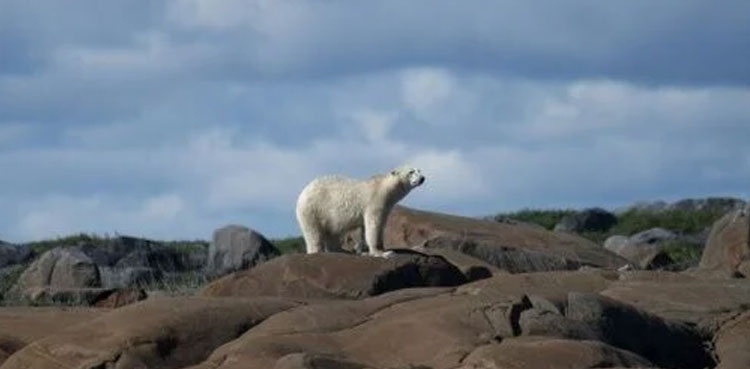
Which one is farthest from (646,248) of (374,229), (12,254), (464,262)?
(374,229)

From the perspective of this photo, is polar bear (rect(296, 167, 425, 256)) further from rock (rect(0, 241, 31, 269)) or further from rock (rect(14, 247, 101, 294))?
rock (rect(0, 241, 31, 269))

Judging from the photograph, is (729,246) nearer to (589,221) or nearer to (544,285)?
(544,285)

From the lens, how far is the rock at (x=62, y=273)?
111 feet

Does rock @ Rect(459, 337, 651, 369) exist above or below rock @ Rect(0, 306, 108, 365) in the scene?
below

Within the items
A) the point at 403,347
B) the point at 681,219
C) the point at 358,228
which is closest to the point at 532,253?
the point at 358,228

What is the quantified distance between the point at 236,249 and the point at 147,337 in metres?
20.0

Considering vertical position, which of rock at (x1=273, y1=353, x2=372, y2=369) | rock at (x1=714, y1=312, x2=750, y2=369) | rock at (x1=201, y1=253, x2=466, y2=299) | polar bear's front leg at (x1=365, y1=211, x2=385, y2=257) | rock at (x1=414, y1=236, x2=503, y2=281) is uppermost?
polar bear's front leg at (x1=365, y1=211, x2=385, y2=257)

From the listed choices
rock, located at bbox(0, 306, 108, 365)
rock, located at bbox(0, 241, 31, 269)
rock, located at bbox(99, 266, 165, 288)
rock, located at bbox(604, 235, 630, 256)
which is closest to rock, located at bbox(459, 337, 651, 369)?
rock, located at bbox(0, 306, 108, 365)

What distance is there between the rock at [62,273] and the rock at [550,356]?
1700cm

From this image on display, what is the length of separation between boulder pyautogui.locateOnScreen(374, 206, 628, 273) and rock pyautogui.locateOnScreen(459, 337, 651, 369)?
1254cm

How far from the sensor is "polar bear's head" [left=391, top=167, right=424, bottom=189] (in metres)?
27.7

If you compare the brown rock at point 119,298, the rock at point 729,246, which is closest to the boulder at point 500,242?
the rock at point 729,246

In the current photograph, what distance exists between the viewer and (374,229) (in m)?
26.9

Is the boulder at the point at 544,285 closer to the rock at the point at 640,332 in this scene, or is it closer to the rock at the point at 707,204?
the rock at the point at 640,332
